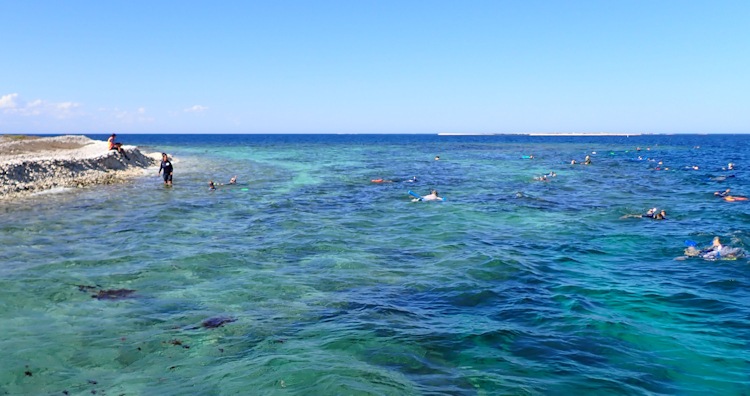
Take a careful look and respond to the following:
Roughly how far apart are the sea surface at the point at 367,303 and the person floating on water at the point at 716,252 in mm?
404

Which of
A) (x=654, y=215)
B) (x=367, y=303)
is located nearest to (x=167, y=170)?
(x=367, y=303)

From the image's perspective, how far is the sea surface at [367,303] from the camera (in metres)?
7.44

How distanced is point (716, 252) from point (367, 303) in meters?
10.7

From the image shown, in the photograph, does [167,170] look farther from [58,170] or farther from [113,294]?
[113,294]

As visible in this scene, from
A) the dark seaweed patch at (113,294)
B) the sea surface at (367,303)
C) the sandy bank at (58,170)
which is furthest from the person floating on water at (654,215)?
the sandy bank at (58,170)

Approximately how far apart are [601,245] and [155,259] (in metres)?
13.6

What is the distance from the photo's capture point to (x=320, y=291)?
1125 cm

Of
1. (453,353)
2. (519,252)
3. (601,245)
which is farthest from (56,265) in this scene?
(601,245)

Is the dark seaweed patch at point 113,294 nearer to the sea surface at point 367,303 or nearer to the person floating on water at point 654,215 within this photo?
the sea surface at point 367,303

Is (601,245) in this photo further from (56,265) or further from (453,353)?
(56,265)

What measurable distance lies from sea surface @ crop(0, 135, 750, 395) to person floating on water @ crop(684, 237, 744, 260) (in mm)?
404

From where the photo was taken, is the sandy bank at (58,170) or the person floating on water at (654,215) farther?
the sandy bank at (58,170)

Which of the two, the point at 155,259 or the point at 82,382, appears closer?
the point at 82,382

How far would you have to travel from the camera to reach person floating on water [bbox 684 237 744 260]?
1423 centimetres
